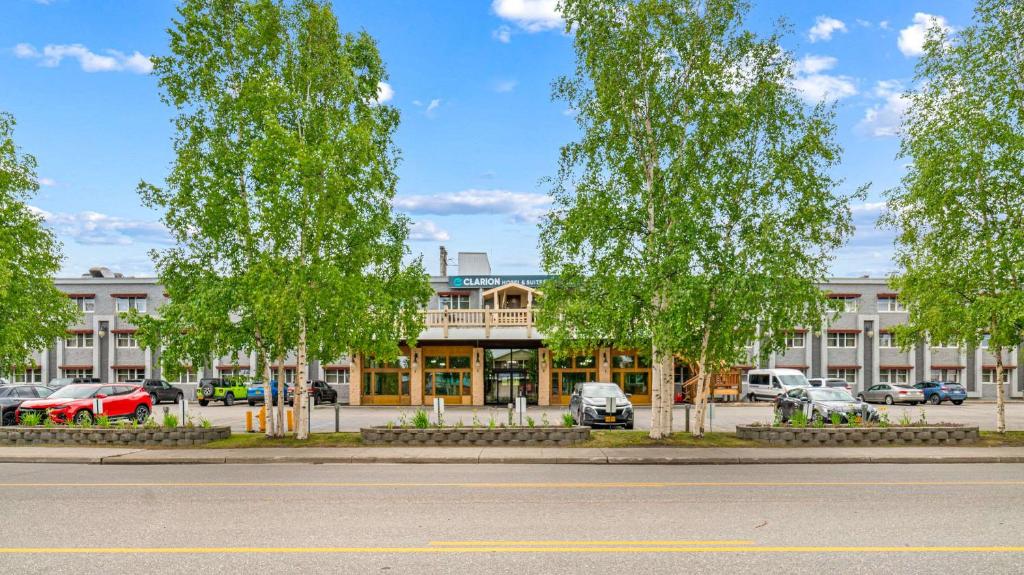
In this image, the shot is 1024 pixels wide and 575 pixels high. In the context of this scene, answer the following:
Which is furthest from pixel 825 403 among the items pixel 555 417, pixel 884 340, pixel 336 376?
pixel 336 376

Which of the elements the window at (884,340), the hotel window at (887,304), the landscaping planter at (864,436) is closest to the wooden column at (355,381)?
the landscaping planter at (864,436)

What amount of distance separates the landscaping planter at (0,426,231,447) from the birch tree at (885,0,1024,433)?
2045 cm

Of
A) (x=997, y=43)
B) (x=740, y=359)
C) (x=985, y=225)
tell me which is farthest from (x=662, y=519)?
(x=997, y=43)

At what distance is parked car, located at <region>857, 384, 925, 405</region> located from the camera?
42688 mm

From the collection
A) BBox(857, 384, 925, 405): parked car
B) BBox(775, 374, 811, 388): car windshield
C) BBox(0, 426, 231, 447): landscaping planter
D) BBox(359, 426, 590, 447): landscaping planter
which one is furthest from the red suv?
BBox(857, 384, 925, 405): parked car

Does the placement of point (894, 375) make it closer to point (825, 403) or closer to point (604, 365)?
point (604, 365)

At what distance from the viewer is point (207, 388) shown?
43.1 metres

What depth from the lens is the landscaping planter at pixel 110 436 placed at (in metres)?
18.8

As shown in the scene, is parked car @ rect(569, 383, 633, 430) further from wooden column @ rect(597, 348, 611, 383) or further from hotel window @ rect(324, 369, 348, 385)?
hotel window @ rect(324, 369, 348, 385)

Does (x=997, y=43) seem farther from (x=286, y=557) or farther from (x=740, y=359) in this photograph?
(x=286, y=557)

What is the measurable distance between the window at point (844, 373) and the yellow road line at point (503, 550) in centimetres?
4597

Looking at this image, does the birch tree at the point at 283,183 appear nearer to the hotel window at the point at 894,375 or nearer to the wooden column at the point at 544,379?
the wooden column at the point at 544,379

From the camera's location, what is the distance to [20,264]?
31.6 metres

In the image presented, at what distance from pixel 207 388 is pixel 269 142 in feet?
98.1
